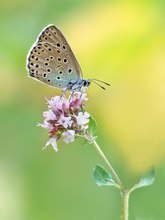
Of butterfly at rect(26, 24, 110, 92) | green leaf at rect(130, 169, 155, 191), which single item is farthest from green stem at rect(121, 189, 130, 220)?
butterfly at rect(26, 24, 110, 92)

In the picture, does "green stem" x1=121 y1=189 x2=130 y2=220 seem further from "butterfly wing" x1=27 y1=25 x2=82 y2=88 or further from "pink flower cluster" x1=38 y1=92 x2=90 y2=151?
"butterfly wing" x1=27 y1=25 x2=82 y2=88

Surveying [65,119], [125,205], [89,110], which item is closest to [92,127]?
[65,119]

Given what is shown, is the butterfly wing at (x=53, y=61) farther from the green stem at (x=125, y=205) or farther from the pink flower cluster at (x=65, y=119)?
the green stem at (x=125, y=205)

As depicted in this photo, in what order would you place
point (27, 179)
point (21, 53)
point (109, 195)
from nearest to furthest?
point (109, 195), point (27, 179), point (21, 53)

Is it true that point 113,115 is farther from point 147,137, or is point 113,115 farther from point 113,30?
point 113,30

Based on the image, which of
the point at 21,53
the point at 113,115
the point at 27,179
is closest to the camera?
the point at 27,179

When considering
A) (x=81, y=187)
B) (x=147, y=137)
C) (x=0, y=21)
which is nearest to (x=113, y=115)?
(x=147, y=137)
